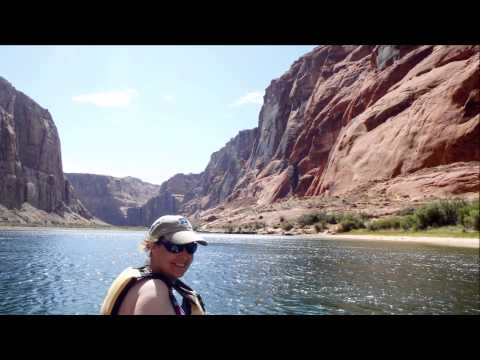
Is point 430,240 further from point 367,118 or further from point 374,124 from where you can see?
point 367,118

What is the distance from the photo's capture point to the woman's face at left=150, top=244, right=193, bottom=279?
112 inches

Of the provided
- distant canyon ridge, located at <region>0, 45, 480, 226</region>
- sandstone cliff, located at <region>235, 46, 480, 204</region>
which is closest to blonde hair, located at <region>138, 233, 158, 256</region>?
distant canyon ridge, located at <region>0, 45, 480, 226</region>

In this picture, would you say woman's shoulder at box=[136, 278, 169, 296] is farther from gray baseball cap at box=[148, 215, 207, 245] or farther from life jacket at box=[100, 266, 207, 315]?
gray baseball cap at box=[148, 215, 207, 245]

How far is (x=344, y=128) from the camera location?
419 feet

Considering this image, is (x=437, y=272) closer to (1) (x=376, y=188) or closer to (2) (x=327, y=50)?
(1) (x=376, y=188)

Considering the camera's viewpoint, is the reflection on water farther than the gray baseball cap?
Yes

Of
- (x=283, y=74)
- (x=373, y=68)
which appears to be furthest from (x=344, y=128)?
(x=283, y=74)

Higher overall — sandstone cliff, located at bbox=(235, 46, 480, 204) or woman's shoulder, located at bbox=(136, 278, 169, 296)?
sandstone cliff, located at bbox=(235, 46, 480, 204)

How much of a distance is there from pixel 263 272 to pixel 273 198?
117m

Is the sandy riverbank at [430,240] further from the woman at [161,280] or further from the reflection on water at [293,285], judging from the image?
the woman at [161,280]

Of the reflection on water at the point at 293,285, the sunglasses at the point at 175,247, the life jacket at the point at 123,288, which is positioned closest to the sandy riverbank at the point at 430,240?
the reflection on water at the point at 293,285

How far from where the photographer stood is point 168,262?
286cm

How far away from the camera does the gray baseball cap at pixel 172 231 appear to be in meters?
2.93
